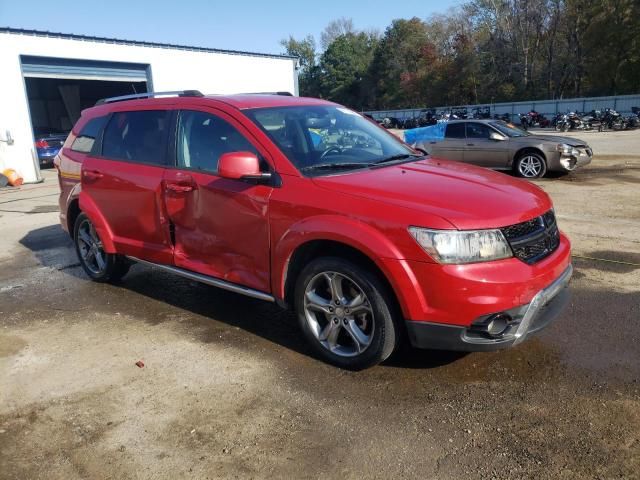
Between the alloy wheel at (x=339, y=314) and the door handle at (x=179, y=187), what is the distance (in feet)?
4.52

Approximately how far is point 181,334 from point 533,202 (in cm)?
289

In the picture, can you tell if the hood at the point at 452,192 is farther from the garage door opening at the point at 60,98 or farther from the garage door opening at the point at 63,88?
the garage door opening at the point at 60,98

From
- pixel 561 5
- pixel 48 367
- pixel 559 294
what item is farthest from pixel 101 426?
pixel 561 5

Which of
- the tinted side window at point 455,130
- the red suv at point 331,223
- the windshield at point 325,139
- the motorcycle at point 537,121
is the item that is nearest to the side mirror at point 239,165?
the red suv at point 331,223

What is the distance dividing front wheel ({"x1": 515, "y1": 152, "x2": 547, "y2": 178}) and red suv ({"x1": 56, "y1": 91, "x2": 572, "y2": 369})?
8.76 m

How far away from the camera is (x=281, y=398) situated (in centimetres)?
335

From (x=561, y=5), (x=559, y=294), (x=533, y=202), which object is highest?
(x=561, y=5)

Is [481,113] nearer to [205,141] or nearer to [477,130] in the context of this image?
[477,130]

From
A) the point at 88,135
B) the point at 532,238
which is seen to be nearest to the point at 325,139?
the point at 532,238

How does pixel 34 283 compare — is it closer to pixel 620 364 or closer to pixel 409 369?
pixel 409 369

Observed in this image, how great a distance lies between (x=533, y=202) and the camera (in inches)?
138

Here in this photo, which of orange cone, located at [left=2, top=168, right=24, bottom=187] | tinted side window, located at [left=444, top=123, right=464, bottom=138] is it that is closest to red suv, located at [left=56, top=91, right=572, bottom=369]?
tinted side window, located at [left=444, top=123, right=464, bottom=138]

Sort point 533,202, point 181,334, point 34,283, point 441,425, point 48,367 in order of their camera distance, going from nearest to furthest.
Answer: point 441,425
point 533,202
point 48,367
point 181,334
point 34,283

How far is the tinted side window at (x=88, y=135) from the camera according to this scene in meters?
5.50
